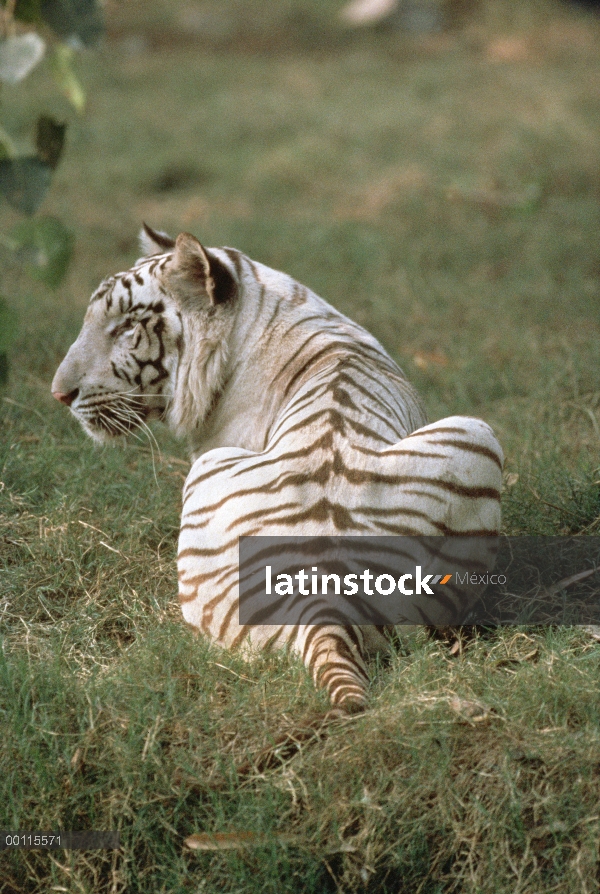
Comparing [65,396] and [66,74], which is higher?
[66,74]

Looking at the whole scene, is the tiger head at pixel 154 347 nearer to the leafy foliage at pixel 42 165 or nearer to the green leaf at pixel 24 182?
the leafy foliage at pixel 42 165

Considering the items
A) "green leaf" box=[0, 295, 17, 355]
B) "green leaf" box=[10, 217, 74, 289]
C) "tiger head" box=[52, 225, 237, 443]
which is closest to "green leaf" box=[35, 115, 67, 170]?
"green leaf" box=[10, 217, 74, 289]

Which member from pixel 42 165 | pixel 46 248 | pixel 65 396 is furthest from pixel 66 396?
pixel 42 165

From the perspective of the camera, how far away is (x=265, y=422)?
11.2 ft

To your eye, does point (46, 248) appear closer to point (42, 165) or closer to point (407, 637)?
point (42, 165)

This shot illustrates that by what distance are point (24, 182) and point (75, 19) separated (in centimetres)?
50

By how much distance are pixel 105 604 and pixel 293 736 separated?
97 centimetres

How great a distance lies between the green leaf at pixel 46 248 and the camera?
333 centimetres

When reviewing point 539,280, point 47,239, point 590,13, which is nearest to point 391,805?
point 47,239

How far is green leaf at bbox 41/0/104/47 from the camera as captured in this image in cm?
321

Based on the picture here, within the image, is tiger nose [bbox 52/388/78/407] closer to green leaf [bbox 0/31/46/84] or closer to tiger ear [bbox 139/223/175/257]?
tiger ear [bbox 139/223/175/257]

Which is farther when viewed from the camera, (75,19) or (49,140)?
(49,140)

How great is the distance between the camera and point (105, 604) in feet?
11.0

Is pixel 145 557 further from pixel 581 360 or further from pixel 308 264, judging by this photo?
pixel 308 264
